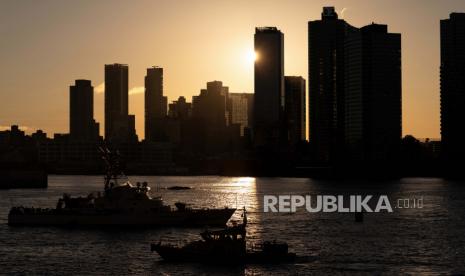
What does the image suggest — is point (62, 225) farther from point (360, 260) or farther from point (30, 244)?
point (360, 260)

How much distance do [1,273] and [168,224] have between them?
42017 millimetres

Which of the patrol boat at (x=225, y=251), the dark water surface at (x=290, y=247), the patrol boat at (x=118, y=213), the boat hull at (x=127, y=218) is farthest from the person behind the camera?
the boat hull at (x=127, y=218)

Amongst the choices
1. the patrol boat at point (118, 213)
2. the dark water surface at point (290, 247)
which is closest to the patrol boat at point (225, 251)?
the dark water surface at point (290, 247)

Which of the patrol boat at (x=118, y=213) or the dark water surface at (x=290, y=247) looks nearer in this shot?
the dark water surface at (x=290, y=247)

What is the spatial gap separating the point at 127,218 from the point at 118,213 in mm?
1576

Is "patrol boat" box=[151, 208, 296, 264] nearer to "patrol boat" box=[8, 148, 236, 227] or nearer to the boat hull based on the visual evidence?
"patrol boat" box=[8, 148, 236, 227]

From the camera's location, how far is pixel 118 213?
122 m

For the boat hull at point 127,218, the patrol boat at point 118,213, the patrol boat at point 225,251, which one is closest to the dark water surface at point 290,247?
the patrol boat at point 225,251

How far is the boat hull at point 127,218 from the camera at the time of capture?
122 meters

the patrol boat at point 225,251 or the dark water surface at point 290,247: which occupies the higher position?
the patrol boat at point 225,251

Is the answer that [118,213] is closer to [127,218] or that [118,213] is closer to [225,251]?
[127,218]

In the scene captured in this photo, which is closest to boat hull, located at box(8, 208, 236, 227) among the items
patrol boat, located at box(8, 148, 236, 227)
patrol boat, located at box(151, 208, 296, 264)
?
patrol boat, located at box(8, 148, 236, 227)

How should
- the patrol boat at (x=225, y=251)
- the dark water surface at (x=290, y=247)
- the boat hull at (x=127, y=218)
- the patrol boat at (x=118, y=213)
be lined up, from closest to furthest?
the dark water surface at (x=290, y=247) < the patrol boat at (x=225, y=251) < the patrol boat at (x=118, y=213) < the boat hull at (x=127, y=218)

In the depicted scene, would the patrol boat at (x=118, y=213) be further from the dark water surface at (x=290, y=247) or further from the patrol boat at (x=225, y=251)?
the patrol boat at (x=225, y=251)
